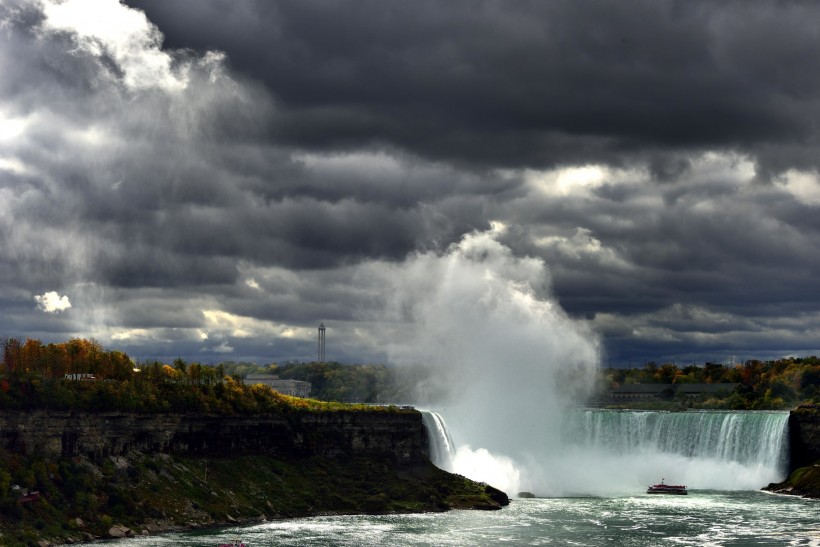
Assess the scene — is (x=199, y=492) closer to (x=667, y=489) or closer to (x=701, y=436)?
(x=667, y=489)

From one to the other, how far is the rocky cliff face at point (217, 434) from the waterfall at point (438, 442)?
187cm

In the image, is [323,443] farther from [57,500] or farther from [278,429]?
[57,500]

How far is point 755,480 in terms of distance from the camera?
181 meters

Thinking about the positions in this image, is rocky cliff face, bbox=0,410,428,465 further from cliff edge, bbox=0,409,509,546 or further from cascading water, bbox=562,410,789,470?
cascading water, bbox=562,410,789,470

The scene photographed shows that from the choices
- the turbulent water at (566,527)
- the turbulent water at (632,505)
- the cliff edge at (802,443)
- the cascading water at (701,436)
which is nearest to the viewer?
the turbulent water at (566,527)

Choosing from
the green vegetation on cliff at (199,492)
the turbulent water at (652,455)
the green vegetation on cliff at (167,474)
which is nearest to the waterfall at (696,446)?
the turbulent water at (652,455)

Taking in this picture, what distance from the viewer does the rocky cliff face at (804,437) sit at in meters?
180

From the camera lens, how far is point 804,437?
18125cm

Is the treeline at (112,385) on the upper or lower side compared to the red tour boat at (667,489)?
upper

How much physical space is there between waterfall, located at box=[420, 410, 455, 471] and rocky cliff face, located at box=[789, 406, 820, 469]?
55.1m

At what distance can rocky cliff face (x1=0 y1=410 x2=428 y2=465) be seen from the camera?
12700cm

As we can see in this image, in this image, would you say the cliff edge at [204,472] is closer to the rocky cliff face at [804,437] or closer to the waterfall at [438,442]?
the waterfall at [438,442]

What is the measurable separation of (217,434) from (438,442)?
3727 centimetres

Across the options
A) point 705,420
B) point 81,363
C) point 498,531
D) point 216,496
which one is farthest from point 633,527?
point 81,363
